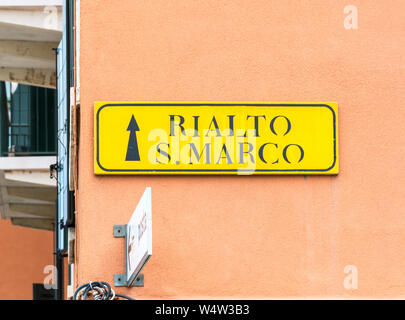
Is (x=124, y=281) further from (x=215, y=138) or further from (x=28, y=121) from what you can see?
(x=28, y=121)

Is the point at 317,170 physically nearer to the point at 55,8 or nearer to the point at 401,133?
the point at 401,133

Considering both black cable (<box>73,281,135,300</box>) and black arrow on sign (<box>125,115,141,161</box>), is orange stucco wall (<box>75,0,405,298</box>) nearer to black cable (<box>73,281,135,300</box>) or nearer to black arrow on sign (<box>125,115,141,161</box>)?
black arrow on sign (<box>125,115,141,161</box>)

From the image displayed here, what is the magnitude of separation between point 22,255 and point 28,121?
712 cm

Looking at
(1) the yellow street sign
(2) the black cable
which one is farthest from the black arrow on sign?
(2) the black cable

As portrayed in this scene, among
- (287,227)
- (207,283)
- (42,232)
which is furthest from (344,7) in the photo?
(42,232)

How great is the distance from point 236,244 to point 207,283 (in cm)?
45

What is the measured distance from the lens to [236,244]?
10.9 metres

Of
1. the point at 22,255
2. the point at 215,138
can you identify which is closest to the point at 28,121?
the point at 22,255

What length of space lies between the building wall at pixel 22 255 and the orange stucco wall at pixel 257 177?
15.1 meters

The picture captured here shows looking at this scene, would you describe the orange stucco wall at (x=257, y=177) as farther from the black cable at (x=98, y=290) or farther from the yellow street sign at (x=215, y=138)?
the black cable at (x=98, y=290)

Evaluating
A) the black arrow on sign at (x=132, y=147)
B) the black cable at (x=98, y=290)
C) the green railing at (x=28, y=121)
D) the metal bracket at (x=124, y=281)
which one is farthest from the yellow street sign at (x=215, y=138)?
the green railing at (x=28, y=121)

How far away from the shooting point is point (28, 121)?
1972 cm

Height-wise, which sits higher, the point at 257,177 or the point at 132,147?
the point at 132,147

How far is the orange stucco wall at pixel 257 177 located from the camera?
10.8 m
